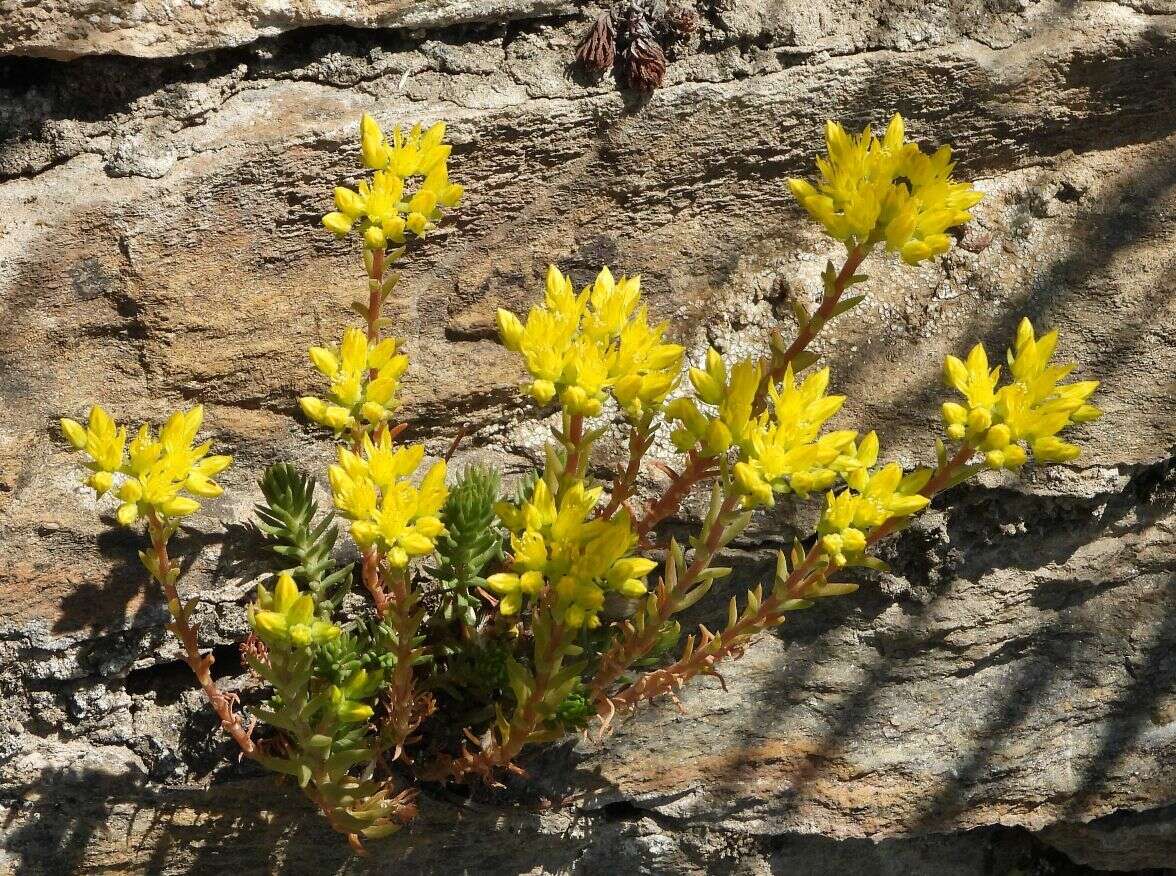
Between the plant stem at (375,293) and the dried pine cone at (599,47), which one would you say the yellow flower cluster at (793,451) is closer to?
the plant stem at (375,293)

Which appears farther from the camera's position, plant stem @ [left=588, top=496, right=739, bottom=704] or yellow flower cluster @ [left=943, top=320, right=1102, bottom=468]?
plant stem @ [left=588, top=496, right=739, bottom=704]

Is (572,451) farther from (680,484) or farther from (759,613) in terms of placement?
(759,613)

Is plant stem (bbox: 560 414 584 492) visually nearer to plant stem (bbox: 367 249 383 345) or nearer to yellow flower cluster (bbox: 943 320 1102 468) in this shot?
plant stem (bbox: 367 249 383 345)

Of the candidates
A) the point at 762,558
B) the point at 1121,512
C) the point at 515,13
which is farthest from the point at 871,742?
the point at 515,13

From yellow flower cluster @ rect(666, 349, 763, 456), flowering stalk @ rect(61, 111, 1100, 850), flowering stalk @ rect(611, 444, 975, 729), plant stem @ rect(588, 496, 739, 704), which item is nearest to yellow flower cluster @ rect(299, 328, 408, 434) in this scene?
flowering stalk @ rect(61, 111, 1100, 850)

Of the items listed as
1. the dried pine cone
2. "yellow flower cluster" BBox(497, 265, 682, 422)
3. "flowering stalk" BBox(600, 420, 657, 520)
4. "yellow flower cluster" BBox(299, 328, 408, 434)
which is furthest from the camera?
the dried pine cone

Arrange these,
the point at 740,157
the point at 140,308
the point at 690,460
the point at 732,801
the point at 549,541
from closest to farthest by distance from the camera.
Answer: the point at 549,541 → the point at 690,460 → the point at 140,308 → the point at 740,157 → the point at 732,801

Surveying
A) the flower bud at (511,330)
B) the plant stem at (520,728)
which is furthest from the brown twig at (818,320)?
the plant stem at (520,728)

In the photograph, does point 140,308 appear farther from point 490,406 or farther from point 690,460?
point 690,460
